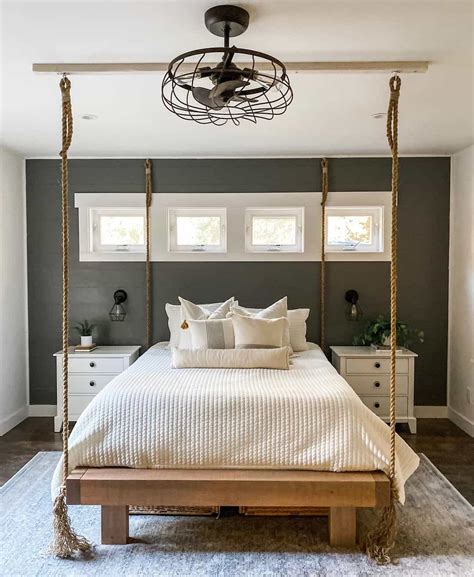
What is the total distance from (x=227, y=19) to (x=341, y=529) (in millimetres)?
2453

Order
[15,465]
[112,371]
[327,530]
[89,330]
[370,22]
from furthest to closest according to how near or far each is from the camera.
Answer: [89,330] < [112,371] < [15,465] < [327,530] < [370,22]

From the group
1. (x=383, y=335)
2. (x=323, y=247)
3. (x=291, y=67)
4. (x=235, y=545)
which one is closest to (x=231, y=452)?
(x=235, y=545)

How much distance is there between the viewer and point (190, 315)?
13.3 feet

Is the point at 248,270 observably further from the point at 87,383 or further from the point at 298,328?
the point at 87,383

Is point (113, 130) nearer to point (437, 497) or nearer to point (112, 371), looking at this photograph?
point (112, 371)

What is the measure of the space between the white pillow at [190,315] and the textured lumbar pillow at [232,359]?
1.42ft

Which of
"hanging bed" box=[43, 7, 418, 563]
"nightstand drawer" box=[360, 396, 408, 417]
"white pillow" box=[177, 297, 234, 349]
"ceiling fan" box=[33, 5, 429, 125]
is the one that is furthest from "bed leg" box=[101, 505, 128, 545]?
"nightstand drawer" box=[360, 396, 408, 417]

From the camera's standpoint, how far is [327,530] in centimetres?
269

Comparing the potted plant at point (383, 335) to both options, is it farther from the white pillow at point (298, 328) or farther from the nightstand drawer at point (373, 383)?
the white pillow at point (298, 328)

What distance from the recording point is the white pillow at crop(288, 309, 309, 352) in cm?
418

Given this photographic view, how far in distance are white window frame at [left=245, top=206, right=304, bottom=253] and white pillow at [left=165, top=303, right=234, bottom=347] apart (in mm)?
717

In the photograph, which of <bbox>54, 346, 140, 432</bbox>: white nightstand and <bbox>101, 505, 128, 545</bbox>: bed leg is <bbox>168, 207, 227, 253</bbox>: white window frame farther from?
<bbox>101, 505, 128, 545</bbox>: bed leg

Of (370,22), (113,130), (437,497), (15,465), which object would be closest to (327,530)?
(437,497)

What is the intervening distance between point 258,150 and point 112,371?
2331 mm
